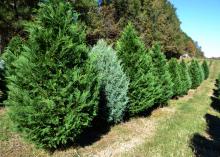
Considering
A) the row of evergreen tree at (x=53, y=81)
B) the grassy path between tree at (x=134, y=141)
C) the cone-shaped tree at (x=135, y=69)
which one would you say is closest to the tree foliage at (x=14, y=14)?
the cone-shaped tree at (x=135, y=69)

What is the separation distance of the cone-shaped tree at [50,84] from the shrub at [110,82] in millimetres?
2700

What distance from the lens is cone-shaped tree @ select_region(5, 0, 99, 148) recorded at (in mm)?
7887

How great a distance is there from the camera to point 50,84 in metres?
7.86

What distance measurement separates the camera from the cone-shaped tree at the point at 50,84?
7.89 m

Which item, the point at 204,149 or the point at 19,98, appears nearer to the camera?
the point at 19,98

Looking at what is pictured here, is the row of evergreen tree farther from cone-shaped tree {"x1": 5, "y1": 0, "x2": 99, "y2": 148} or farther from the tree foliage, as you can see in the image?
the tree foliage

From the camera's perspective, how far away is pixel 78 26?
8.81 m

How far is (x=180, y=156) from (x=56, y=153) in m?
3.75

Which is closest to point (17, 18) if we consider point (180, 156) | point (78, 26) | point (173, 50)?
point (78, 26)

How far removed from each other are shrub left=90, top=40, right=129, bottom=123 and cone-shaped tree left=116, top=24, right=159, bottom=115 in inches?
60.8

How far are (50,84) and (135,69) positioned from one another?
6.30 metres

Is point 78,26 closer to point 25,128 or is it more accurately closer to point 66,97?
point 66,97

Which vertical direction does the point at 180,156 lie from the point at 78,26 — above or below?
below

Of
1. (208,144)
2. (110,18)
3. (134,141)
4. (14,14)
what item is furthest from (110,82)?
(110,18)
